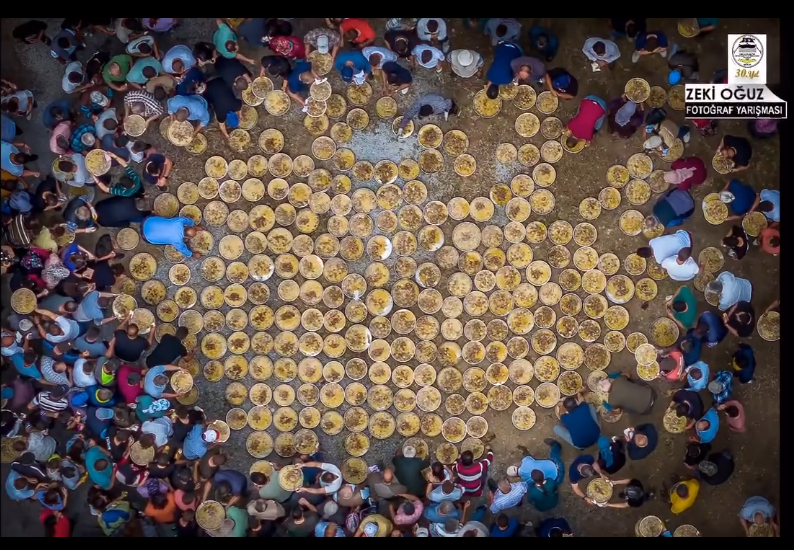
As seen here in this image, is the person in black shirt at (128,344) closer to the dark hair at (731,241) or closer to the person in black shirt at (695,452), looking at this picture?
the person in black shirt at (695,452)

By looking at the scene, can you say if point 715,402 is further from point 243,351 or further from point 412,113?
point 243,351

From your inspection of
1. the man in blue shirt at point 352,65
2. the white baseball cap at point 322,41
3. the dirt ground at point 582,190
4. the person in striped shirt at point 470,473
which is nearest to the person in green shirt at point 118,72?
the dirt ground at point 582,190

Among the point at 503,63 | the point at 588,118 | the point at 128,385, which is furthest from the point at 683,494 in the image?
the point at 128,385

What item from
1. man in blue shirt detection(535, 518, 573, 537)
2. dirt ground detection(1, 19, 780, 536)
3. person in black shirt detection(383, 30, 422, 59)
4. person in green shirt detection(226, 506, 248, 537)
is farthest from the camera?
dirt ground detection(1, 19, 780, 536)

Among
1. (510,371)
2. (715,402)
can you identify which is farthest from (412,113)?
(715,402)

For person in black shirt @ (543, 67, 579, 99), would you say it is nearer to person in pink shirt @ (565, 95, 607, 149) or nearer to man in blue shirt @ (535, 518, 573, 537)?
person in pink shirt @ (565, 95, 607, 149)

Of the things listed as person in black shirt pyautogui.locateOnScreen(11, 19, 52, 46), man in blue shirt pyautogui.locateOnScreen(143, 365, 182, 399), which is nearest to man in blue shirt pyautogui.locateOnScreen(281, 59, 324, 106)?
person in black shirt pyautogui.locateOnScreen(11, 19, 52, 46)

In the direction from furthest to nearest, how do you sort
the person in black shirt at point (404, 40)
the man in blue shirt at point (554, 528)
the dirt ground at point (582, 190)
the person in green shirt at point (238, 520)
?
the dirt ground at point (582, 190)
the man in blue shirt at point (554, 528)
the person in green shirt at point (238, 520)
the person in black shirt at point (404, 40)
